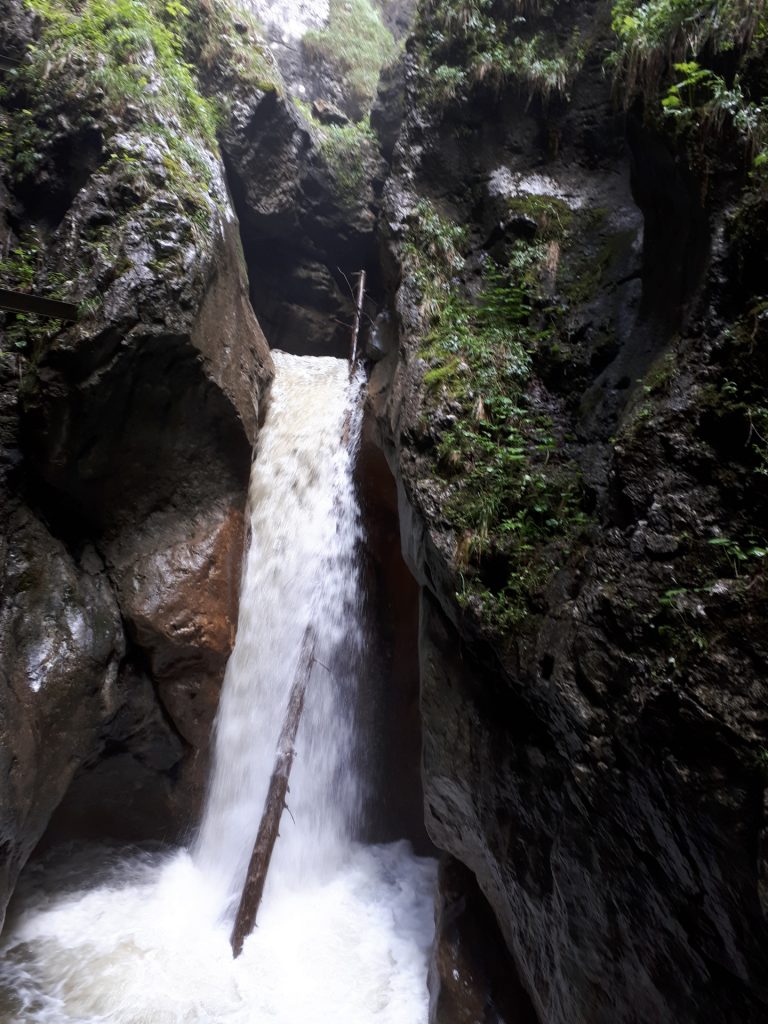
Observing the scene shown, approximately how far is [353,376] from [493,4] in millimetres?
5652

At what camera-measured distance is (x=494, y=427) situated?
16.8 feet

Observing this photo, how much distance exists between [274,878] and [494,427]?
5.61 meters

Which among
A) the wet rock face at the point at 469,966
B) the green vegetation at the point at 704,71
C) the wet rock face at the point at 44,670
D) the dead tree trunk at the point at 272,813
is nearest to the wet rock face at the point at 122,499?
the wet rock face at the point at 44,670

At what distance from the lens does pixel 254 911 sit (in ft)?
19.1

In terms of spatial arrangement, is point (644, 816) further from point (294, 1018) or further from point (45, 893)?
point (45, 893)

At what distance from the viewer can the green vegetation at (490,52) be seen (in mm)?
7383

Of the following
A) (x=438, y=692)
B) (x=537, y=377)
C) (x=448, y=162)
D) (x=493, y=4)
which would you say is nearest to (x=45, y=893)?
(x=438, y=692)

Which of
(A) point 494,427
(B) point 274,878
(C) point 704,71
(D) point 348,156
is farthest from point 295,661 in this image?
(D) point 348,156

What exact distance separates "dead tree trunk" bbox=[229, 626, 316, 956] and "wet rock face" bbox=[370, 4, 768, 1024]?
2.01m

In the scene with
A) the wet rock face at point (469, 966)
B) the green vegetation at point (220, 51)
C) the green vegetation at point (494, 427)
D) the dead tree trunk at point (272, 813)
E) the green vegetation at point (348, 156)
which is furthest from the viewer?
the green vegetation at point (348, 156)

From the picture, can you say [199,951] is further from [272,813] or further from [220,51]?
[220,51]

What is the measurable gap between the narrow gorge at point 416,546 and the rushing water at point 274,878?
0.04 metres

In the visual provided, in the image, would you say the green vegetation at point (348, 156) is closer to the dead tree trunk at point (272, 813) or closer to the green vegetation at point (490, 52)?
the green vegetation at point (490, 52)

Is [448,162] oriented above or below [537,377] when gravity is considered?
above
